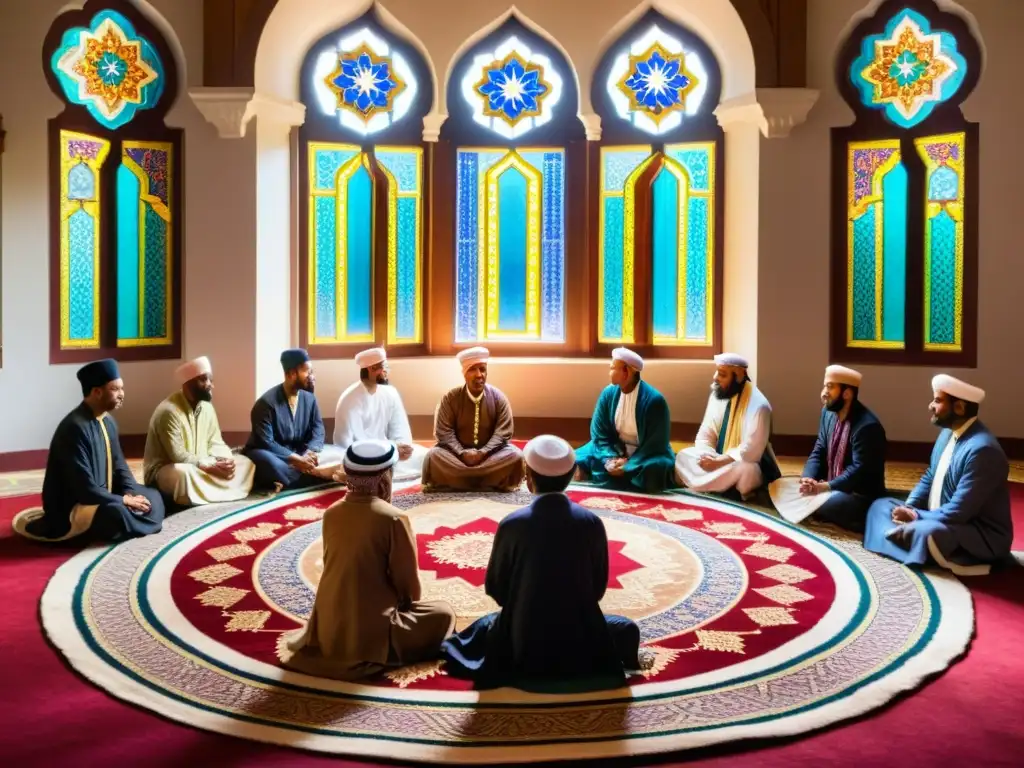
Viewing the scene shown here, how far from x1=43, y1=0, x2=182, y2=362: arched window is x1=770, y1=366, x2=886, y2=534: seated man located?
468cm

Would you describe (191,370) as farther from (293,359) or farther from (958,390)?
(958,390)

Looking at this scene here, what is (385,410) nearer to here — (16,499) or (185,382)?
(185,382)

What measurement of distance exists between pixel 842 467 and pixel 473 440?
7.27ft

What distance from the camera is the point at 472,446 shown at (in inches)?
250

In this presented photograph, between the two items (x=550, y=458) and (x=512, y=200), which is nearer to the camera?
(x=550, y=458)

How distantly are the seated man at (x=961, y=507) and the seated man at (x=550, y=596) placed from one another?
6.09ft

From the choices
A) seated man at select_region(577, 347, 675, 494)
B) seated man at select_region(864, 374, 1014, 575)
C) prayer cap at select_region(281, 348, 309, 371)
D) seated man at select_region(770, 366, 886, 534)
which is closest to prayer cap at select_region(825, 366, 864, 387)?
seated man at select_region(770, 366, 886, 534)

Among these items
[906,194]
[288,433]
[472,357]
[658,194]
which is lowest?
[288,433]

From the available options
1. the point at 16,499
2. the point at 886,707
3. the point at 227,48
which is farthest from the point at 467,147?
the point at 886,707

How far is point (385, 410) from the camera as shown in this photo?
22.0 feet

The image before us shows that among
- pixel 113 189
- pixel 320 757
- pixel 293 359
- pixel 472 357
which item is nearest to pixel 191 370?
pixel 293 359

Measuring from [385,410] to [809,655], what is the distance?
3.81 meters

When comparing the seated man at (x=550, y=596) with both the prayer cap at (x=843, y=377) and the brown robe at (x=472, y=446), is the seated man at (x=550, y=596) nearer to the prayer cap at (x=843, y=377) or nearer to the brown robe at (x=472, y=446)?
the prayer cap at (x=843, y=377)

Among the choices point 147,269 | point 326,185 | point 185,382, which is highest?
point 326,185
